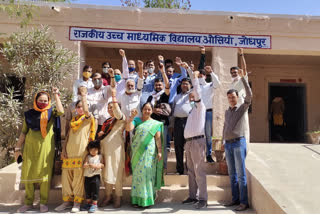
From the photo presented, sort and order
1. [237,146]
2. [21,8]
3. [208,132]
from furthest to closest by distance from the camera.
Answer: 1. [21,8]
2. [208,132]
3. [237,146]

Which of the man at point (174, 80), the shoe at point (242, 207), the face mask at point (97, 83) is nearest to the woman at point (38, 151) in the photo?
the face mask at point (97, 83)

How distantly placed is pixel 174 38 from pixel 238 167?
373 cm

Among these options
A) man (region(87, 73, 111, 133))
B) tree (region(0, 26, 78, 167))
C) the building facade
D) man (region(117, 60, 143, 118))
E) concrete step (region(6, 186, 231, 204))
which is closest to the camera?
concrete step (region(6, 186, 231, 204))

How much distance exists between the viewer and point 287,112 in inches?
412

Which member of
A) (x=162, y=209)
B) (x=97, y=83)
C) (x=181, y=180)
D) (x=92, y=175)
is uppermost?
(x=97, y=83)

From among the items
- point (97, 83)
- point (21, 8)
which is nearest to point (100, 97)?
point (97, 83)

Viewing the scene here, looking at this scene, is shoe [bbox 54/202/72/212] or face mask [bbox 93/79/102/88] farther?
face mask [bbox 93/79/102/88]

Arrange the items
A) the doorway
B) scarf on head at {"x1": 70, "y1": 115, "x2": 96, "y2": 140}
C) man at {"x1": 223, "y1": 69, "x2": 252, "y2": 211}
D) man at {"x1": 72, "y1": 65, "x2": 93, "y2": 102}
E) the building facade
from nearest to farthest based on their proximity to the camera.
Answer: man at {"x1": 223, "y1": 69, "x2": 252, "y2": 211} < scarf on head at {"x1": 70, "y1": 115, "x2": 96, "y2": 140} < man at {"x1": 72, "y1": 65, "x2": 93, "y2": 102} < the building facade < the doorway

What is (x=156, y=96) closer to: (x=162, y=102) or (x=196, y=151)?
(x=162, y=102)

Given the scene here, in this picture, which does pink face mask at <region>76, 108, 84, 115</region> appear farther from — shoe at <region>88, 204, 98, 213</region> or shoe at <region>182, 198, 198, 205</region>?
shoe at <region>182, 198, 198, 205</region>

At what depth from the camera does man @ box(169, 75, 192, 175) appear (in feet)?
13.3

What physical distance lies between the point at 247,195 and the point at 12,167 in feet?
11.2

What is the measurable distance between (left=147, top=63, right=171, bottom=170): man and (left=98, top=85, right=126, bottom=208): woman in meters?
0.63

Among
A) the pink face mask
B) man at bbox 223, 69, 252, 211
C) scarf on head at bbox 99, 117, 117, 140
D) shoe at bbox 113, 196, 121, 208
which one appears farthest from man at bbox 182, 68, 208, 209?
the pink face mask
